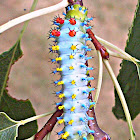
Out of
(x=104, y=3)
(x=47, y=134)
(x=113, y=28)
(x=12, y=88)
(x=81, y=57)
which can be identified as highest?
(x=104, y=3)

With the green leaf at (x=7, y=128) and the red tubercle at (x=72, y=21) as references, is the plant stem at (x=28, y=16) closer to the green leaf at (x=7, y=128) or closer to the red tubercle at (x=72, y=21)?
the red tubercle at (x=72, y=21)

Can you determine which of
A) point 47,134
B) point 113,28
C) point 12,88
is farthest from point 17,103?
point 113,28

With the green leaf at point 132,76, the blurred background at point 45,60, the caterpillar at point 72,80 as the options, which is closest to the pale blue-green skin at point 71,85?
the caterpillar at point 72,80

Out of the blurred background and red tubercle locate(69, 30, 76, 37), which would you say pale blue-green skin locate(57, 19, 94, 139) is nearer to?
red tubercle locate(69, 30, 76, 37)

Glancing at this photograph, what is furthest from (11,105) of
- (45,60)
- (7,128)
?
(45,60)

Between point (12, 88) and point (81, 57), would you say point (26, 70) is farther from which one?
point (81, 57)

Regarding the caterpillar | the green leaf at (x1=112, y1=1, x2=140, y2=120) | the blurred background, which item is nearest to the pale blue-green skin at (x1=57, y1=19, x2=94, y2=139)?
the caterpillar
